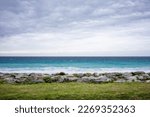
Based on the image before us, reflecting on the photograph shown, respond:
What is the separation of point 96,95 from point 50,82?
9.63 ft

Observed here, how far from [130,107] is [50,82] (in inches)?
177

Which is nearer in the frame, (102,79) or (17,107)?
(17,107)

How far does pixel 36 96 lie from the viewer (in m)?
5.80

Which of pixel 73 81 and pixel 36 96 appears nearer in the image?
pixel 36 96

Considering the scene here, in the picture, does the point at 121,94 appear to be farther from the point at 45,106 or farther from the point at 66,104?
the point at 45,106

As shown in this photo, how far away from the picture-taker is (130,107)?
14.3 ft

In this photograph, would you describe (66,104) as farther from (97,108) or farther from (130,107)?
(130,107)

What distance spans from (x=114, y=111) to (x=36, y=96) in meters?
2.27

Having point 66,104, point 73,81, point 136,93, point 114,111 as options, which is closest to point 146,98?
point 136,93

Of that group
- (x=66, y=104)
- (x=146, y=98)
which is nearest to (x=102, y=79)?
(x=146, y=98)

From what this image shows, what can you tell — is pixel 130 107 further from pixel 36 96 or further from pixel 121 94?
pixel 36 96

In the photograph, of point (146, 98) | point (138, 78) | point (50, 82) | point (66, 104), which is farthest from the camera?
point (138, 78)

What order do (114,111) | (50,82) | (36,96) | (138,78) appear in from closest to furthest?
(114,111), (36,96), (50,82), (138,78)

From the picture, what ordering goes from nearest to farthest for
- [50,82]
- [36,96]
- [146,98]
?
[146,98], [36,96], [50,82]
